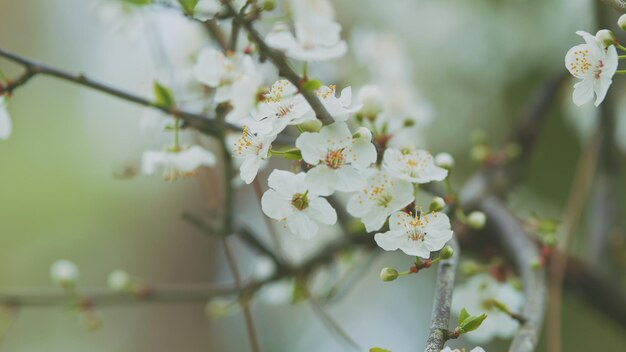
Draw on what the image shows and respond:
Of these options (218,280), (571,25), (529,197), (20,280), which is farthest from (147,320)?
(571,25)

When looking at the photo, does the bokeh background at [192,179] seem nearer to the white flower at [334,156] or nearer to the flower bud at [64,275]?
the flower bud at [64,275]

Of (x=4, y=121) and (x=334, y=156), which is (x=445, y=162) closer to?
(x=334, y=156)

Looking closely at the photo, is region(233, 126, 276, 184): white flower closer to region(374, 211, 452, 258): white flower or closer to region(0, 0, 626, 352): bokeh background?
region(374, 211, 452, 258): white flower

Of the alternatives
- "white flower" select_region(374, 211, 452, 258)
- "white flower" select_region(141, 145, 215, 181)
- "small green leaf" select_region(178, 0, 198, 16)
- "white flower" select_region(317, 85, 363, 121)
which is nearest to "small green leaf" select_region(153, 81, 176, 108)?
"white flower" select_region(141, 145, 215, 181)

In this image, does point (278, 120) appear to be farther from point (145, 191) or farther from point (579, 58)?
point (145, 191)

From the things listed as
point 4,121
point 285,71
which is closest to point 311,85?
point 285,71

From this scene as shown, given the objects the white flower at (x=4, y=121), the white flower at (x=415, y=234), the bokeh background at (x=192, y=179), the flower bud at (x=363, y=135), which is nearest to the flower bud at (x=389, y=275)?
the white flower at (x=415, y=234)
